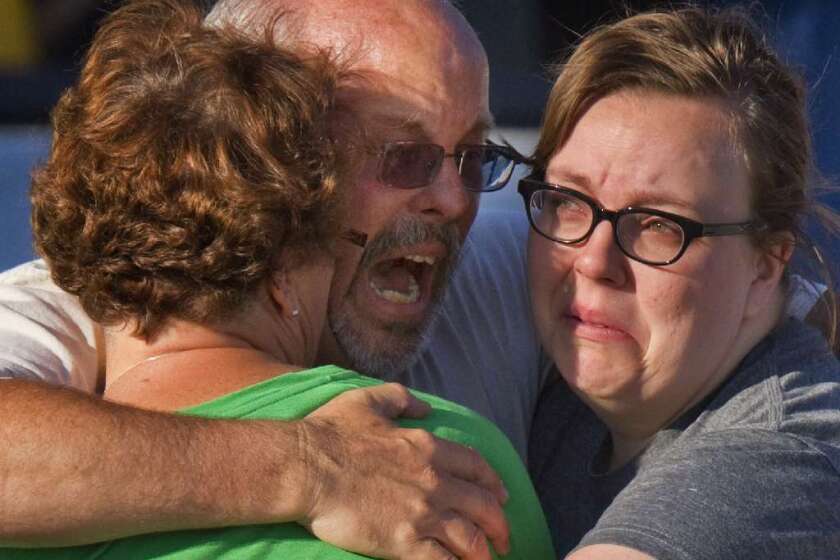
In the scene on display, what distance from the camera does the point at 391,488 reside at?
189 centimetres

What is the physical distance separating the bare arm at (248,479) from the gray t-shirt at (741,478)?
236 millimetres

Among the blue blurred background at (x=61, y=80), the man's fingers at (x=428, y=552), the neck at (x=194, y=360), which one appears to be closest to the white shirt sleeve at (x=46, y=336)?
the neck at (x=194, y=360)

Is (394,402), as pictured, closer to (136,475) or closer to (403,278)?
(136,475)

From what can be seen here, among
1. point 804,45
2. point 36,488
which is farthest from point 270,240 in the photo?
point 804,45

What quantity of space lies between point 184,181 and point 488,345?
1.16m

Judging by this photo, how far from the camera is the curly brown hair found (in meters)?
2.02

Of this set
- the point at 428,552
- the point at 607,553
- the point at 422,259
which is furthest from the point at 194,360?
the point at 422,259

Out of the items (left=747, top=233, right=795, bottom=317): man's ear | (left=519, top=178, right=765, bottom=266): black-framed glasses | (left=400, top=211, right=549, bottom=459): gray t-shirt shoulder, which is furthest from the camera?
(left=400, top=211, right=549, bottom=459): gray t-shirt shoulder

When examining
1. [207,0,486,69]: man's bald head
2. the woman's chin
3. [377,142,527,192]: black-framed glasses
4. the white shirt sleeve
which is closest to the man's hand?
the woman's chin

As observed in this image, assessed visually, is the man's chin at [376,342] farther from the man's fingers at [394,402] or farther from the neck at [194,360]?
the man's fingers at [394,402]

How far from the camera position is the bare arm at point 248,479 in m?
1.82

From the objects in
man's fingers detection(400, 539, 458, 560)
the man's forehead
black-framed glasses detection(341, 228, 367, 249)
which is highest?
the man's forehead

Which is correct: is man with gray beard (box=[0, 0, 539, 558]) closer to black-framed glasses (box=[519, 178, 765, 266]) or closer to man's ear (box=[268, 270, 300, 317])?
man's ear (box=[268, 270, 300, 317])

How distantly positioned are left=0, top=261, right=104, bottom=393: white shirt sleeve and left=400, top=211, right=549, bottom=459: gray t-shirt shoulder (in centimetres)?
70
